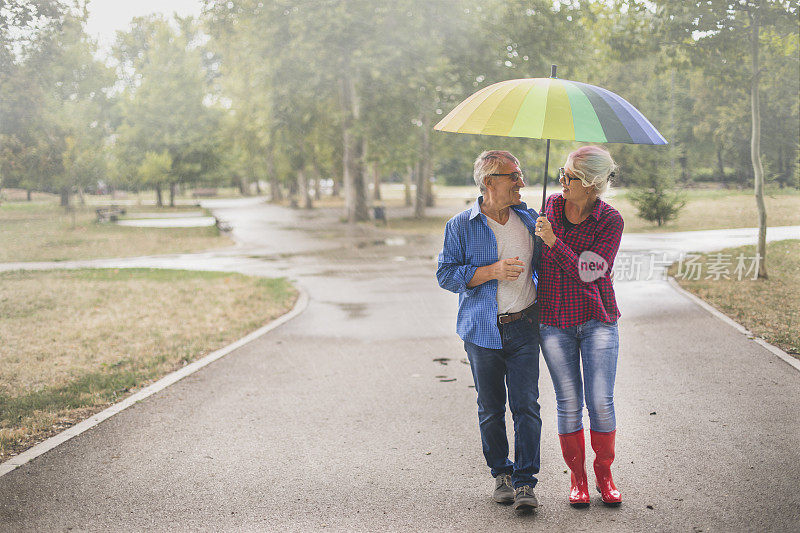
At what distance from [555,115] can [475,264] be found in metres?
0.87

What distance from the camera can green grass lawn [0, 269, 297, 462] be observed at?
6.00 metres

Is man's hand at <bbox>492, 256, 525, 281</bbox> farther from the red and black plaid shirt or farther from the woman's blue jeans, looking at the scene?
the woman's blue jeans


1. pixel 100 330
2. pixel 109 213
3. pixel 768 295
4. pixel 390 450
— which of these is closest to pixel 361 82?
pixel 109 213

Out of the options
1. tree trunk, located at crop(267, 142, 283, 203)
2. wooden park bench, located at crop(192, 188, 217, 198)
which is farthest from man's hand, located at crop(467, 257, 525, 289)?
wooden park bench, located at crop(192, 188, 217, 198)

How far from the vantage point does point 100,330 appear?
9.20 metres

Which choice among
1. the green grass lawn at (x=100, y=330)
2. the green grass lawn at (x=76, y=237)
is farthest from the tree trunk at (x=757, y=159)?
the green grass lawn at (x=76, y=237)

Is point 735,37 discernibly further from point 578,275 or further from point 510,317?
point 510,317

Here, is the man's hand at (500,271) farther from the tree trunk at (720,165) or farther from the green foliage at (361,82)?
the tree trunk at (720,165)

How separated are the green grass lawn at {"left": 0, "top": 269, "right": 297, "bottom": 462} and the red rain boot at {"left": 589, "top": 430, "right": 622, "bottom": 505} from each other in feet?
12.7

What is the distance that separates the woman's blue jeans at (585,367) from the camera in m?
3.62

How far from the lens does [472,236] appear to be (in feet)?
12.3

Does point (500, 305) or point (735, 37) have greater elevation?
point (735, 37)

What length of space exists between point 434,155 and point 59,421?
86.3 feet

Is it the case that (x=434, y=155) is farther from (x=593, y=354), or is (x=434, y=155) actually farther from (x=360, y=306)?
(x=593, y=354)
